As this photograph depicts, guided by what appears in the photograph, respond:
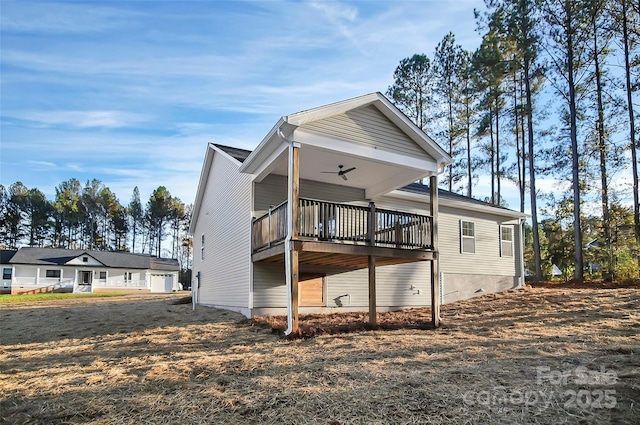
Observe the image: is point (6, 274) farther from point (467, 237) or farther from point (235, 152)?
point (467, 237)

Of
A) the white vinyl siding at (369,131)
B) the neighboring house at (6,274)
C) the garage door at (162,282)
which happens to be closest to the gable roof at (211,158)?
the white vinyl siding at (369,131)

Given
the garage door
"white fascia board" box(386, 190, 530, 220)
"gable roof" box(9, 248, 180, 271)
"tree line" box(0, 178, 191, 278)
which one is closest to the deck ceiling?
"white fascia board" box(386, 190, 530, 220)

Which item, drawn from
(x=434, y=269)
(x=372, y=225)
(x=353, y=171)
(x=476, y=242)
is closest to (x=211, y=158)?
(x=353, y=171)

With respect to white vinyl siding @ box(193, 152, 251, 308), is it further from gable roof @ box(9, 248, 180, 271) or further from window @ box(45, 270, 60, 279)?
window @ box(45, 270, 60, 279)

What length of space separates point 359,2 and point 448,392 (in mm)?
8845

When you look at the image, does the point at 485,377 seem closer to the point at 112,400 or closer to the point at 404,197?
the point at 112,400

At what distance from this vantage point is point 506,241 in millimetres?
17062

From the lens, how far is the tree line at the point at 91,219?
5378cm

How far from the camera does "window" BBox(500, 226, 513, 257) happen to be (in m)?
16.9

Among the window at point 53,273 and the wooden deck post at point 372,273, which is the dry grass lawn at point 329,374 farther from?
the window at point 53,273

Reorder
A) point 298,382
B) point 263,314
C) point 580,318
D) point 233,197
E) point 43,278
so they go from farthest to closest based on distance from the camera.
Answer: point 43,278 < point 233,197 < point 263,314 < point 580,318 < point 298,382

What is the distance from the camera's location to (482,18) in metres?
21.9

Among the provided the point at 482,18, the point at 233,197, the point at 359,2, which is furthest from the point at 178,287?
the point at 359,2

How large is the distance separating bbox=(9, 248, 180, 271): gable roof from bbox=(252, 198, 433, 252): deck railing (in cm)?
3395
